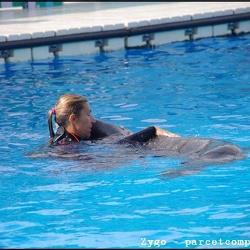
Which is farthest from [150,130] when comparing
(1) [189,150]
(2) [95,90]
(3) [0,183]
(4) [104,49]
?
(4) [104,49]

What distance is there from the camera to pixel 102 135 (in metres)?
6.86

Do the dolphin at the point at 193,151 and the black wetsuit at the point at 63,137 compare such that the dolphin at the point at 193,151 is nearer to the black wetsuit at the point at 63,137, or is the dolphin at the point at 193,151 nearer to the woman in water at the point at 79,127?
the woman in water at the point at 79,127

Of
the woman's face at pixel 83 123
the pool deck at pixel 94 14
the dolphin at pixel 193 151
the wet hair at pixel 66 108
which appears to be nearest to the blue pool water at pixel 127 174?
the dolphin at pixel 193 151

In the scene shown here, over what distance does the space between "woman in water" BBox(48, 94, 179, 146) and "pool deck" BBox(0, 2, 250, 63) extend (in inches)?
204

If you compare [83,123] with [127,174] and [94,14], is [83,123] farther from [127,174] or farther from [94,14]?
[94,14]

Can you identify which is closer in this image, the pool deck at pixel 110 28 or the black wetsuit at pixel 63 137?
the black wetsuit at pixel 63 137

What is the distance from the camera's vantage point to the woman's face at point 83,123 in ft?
21.9

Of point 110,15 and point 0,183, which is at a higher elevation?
point 110,15

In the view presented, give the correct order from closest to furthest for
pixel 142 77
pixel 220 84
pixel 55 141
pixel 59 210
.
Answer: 1. pixel 59 210
2. pixel 55 141
3. pixel 220 84
4. pixel 142 77

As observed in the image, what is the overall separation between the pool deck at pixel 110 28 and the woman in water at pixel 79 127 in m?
5.19

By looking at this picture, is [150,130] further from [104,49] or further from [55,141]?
[104,49]

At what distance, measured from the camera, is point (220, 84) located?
10.0 metres

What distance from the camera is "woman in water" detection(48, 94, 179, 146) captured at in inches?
259

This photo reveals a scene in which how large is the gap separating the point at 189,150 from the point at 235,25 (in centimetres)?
818
